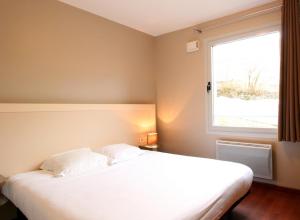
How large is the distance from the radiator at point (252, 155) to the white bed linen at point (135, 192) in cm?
79

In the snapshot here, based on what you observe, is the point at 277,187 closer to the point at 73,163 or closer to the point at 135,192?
the point at 135,192

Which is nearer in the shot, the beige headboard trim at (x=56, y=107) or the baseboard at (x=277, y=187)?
the beige headboard trim at (x=56, y=107)

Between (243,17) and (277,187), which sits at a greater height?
(243,17)

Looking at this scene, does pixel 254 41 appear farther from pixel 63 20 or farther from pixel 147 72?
pixel 63 20

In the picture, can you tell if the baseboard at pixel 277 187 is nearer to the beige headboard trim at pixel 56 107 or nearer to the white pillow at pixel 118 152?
the white pillow at pixel 118 152

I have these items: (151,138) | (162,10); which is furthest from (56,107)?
(162,10)

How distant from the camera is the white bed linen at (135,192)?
137 centimetres

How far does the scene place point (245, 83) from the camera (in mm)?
3219

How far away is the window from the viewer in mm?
2955

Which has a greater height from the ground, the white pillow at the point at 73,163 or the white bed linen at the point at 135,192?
the white pillow at the point at 73,163

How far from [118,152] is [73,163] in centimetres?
64

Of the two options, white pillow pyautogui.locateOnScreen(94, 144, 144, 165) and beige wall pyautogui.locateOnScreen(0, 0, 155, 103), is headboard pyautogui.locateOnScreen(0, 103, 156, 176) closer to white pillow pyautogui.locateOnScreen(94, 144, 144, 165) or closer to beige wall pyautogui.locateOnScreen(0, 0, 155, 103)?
beige wall pyautogui.locateOnScreen(0, 0, 155, 103)

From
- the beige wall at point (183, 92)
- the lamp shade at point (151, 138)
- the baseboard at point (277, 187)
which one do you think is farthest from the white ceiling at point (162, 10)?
the baseboard at point (277, 187)

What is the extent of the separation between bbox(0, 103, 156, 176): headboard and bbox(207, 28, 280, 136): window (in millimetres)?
1439
